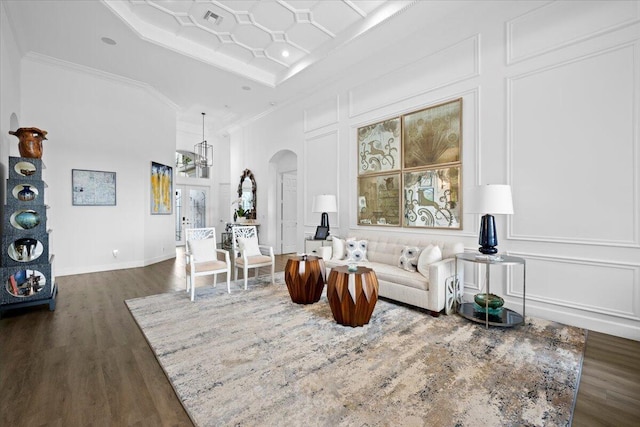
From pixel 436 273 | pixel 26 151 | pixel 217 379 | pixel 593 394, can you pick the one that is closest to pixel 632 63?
pixel 436 273

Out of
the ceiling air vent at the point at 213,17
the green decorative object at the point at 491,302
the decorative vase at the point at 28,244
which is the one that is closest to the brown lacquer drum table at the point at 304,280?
the green decorative object at the point at 491,302

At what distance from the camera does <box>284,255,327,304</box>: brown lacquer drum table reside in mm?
3621

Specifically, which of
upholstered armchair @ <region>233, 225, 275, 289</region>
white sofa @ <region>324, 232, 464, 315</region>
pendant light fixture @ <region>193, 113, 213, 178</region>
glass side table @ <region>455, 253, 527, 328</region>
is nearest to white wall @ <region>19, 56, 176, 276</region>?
pendant light fixture @ <region>193, 113, 213, 178</region>

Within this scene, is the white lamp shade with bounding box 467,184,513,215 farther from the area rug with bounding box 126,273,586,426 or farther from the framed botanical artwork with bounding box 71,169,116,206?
the framed botanical artwork with bounding box 71,169,116,206

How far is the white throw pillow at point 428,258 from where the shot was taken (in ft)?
11.5

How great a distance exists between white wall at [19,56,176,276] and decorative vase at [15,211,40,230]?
6.50ft

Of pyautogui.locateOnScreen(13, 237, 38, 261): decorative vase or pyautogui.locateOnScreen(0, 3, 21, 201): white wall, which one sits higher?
pyautogui.locateOnScreen(0, 3, 21, 201): white wall

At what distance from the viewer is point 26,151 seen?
3.46 meters

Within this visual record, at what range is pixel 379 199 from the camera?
4.74 m

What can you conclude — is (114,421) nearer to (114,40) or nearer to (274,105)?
(114,40)

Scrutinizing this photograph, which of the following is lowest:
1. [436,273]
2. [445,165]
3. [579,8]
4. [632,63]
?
[436,273]

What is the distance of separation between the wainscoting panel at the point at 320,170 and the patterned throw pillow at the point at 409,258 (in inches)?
71.6

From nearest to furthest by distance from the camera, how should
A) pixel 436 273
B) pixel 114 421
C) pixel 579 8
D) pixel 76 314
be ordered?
pixel 114 421 → pixel 579 8 → pixel 436 273 → pixel 76 314

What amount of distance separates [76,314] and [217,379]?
2.49 meters
